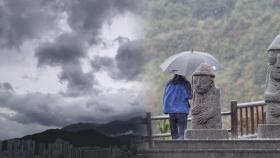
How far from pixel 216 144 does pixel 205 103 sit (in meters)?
0.82

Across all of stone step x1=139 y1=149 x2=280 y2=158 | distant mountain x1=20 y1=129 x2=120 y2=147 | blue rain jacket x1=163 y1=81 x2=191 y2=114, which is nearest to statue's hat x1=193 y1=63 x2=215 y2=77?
blue rain jacket x1=163 y1=81 x2=191 y2=114

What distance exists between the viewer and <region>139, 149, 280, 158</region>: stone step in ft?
28.0

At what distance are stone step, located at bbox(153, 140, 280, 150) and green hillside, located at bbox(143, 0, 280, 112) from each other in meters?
17.6

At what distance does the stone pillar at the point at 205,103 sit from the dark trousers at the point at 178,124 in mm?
480

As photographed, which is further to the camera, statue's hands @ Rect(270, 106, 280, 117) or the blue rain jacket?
the blue rain jacket

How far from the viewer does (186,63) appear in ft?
34.3

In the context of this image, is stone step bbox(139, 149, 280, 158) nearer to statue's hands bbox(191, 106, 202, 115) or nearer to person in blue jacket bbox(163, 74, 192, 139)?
statue's hands bbox(191, 106, 202, 115)

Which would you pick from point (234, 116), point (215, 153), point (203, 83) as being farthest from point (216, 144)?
point (234, 116)

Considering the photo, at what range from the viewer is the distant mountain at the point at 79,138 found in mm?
5547

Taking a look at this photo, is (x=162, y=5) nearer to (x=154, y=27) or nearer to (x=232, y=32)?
(x=154, y=27)

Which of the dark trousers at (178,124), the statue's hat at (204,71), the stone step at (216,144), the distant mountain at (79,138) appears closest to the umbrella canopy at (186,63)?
the dark trousers at (178,124)

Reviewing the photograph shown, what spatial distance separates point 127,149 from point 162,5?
30276mm

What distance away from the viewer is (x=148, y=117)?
12.6 m

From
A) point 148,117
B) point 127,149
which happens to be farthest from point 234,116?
point 127,149
